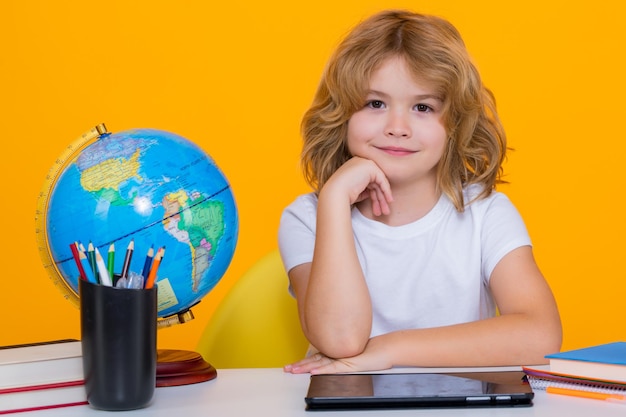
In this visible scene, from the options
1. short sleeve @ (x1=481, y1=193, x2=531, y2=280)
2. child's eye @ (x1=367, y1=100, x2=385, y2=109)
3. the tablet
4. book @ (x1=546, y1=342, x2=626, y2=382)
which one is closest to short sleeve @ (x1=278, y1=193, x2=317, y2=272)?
child's eye @ (x1=367, y1=100, x2=385, y2=109)

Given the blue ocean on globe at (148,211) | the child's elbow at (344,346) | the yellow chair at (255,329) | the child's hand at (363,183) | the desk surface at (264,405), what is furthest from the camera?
the yellow chair at (255,329)

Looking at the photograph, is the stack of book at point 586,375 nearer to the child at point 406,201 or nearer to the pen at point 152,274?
the child at point 406,201

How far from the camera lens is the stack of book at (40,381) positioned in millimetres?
1442

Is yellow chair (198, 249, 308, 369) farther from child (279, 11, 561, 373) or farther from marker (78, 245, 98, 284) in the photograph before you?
marker (78, 245, 98, 284)

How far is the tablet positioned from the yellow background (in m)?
2.08

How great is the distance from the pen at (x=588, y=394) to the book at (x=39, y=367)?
0.74 metres

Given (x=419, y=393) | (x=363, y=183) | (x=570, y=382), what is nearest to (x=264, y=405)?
(x=419, y=393)

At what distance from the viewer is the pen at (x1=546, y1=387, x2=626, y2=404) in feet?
4.55

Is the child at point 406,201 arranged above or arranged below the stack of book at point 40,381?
above

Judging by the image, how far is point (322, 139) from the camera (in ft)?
7.73

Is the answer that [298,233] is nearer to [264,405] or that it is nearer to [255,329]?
[255,329]

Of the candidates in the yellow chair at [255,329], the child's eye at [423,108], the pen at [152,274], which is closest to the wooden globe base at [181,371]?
the pen at [152,274]

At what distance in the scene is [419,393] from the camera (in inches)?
54.0

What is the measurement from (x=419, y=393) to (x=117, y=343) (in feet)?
1.47
